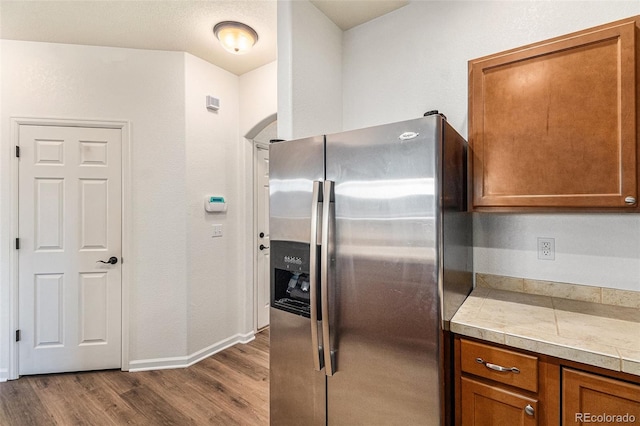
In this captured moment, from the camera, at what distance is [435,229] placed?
1.22 meters

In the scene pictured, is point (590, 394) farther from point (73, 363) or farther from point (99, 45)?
point (99, 45)

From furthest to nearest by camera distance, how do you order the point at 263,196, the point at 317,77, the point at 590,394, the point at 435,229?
the point at 263,196 < the point at 317,77 < the point at 435,229 < the point at 590,394

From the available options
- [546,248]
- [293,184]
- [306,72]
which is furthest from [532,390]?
[306,72]

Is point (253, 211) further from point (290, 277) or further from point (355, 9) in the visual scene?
point (355, 9)

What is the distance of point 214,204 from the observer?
10.1ft

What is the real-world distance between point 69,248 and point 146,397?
1427 millimetres

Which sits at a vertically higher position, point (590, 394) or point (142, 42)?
point (142, 42)

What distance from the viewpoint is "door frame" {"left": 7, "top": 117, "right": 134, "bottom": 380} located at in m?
2.62

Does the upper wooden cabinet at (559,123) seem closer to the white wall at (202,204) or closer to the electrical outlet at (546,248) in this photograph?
the electrical outlet at (546,248)

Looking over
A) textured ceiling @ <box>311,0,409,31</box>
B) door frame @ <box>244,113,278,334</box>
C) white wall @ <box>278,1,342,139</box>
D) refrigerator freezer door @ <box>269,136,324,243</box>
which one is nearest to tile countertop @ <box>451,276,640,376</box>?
refrigerator freezer door @ <box>269,136,324,243</box>

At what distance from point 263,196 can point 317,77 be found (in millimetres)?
1783

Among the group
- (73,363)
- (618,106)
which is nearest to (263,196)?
(73,363)

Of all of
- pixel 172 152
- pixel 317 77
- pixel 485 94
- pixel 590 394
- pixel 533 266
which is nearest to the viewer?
pixel 590 394

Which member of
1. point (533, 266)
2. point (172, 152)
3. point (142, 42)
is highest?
point (142, 42)
